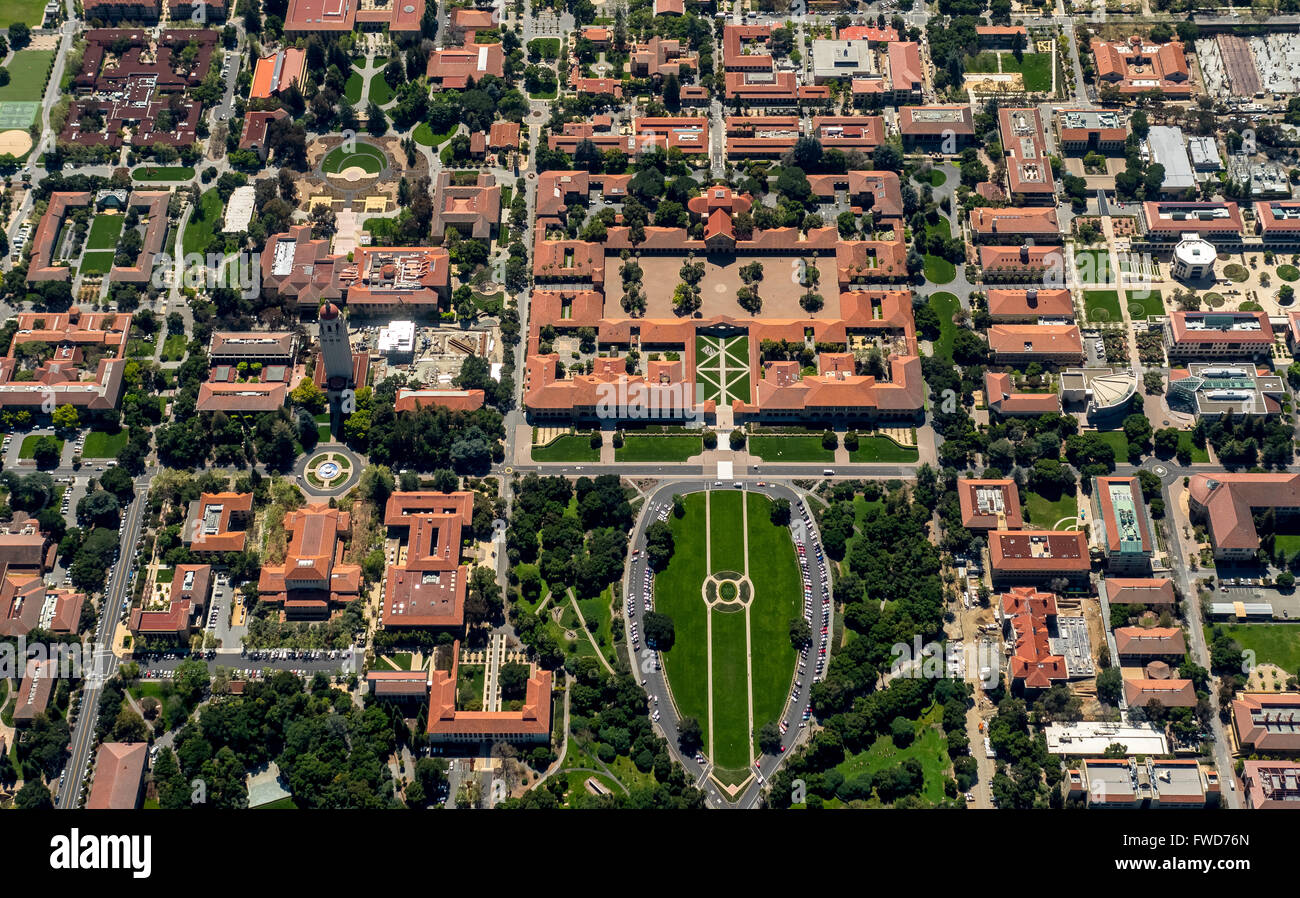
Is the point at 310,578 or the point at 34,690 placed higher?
the point at 310,578

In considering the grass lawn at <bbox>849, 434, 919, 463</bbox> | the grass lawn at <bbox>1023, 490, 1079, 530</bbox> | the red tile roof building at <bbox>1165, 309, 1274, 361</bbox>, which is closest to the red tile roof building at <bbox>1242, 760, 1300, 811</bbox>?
the grass lawn at <bbox>1023, 490, 1079, 530</bbox>

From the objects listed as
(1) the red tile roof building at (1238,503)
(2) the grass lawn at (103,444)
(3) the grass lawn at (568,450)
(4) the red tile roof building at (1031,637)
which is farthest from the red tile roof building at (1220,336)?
(2) the grass lawn at (103,444)

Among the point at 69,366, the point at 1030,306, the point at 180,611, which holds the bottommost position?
the point at 180,611

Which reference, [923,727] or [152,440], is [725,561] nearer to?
[923,727]

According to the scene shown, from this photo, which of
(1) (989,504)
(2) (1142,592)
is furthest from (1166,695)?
(1) (989,504)

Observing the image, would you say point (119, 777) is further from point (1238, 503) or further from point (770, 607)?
point (1238, 503)
